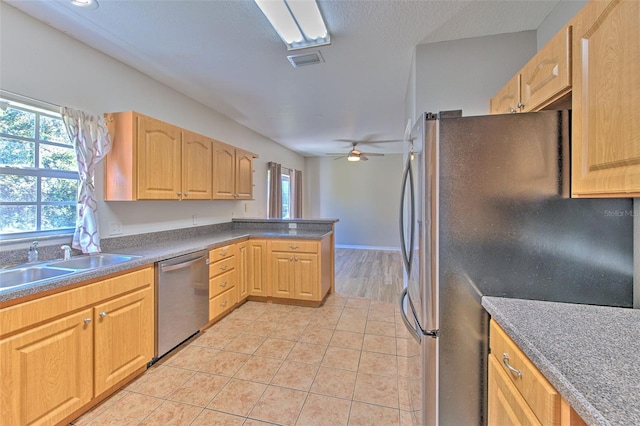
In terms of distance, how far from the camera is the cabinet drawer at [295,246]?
3.27 metres

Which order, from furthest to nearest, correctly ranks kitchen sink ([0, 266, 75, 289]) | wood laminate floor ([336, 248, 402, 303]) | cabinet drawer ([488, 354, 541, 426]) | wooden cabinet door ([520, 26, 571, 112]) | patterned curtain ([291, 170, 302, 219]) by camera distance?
patterned curtain ([291, 170, 302, 219]) → wood laminate floor ([336, 248, 402, 303]) → kitchen sink ([0, 266, 75, 289]) → wooden cabinet door ([520, 26, 571, 112]) → cabinet drawer ([488, 354, 541, 426])

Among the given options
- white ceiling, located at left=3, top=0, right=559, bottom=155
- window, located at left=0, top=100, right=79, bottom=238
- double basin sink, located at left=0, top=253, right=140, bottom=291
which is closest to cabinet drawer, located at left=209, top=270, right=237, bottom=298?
double basin sink, located at left=0, top=253, right=140, bottom=291

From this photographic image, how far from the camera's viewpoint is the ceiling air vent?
2277 mm

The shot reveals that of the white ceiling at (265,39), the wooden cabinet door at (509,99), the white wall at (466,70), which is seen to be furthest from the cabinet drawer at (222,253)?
the wooden cabinet door at (509,99)

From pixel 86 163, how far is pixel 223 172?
1.44 meters

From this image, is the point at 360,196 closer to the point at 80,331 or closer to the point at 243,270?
the point at 243,270

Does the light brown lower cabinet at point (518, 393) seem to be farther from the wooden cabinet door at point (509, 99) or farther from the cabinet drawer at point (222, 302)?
the cabinet drawer at point (222, 302)

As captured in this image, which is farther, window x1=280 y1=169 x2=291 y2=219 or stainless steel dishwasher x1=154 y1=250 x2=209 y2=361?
window x1=280 y1=169 x2=291 y2=219

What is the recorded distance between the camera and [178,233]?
122 inches

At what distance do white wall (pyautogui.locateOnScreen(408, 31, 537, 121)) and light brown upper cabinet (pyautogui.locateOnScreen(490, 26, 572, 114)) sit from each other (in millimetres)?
525

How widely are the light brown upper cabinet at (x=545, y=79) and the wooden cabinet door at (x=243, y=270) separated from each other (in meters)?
2.88

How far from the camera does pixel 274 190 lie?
17.9ft

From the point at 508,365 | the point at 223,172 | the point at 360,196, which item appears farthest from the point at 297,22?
the point at 360,196

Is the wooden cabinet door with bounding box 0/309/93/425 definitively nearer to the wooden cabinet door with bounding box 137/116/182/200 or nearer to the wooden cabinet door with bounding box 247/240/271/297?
the wooden cabinet door with bounding box 137/116/182/200
